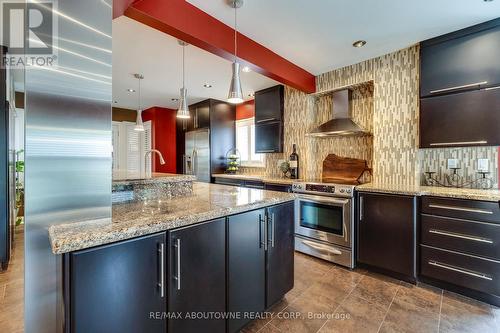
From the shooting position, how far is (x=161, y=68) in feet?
10.6

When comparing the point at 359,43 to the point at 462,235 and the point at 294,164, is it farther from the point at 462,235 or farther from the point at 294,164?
the point at 462,235

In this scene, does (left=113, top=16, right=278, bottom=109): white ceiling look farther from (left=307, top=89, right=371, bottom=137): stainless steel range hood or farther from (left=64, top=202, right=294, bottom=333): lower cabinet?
(left=64, top=202, right=294, bottom=333): lower cabinet

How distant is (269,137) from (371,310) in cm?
283

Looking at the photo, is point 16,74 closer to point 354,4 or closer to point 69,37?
point 69,37

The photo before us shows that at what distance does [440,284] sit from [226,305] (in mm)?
2073

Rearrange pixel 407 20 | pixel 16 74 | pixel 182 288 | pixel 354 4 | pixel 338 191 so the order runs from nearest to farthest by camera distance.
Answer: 1. pixel 182 288
2. pixel 354 4
3. pixel 407 20
4. pixel 338 191
5. pixel 16 74

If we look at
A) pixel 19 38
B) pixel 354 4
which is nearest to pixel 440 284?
pixel 354 4

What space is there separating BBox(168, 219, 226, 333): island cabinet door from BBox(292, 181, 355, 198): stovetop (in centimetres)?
171

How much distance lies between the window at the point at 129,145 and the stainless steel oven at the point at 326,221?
15.1 feet

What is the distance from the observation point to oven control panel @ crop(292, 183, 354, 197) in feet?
8.61

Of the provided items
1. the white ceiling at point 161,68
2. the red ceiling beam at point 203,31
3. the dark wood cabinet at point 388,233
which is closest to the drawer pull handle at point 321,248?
the dark wood cabinet at point 388,233

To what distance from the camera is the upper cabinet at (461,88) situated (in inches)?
85.8

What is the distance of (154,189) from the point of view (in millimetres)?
1946

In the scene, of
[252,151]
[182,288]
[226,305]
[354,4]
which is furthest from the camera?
[252,151]
